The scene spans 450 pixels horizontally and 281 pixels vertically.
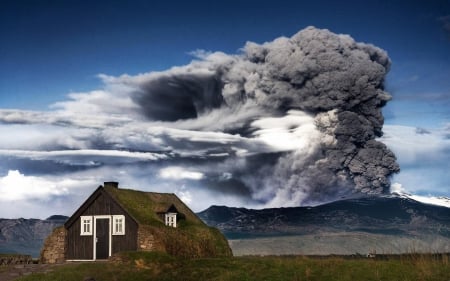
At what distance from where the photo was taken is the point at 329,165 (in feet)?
495

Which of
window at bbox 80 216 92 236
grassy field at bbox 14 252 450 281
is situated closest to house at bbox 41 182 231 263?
window at bbox 80 216 92 236

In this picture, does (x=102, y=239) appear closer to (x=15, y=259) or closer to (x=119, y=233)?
(x=119, y=233)

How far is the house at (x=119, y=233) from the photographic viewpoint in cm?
5106

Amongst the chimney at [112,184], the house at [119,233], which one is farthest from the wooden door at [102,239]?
the chimney at [112,184]

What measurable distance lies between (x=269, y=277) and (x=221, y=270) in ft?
11.2

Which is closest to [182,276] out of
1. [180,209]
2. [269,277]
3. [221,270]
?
[221,270]

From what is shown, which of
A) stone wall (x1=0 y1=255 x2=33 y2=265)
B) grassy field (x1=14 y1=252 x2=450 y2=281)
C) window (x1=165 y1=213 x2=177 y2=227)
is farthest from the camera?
window (x1=165 y1=213 x2=177 y2=227)

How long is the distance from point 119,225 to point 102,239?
1863 mm

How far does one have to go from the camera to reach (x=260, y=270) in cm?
4050

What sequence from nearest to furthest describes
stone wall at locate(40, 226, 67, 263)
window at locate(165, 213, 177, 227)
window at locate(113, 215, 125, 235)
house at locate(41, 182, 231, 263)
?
house at locate(41, 182, 231, 263)
window at locate(113, 215, 125, 235)
stone wall at locate(40, 226, 67, 263)
window at locate(165, 213, 177, 227)

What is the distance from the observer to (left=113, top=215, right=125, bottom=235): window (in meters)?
51.8


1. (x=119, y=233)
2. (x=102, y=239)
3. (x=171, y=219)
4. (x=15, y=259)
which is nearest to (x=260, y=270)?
(x=119, y=233)

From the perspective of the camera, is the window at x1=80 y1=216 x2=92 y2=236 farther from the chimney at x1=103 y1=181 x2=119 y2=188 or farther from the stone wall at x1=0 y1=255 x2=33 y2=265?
the stone wall at x1=0 y1=255 x2=33 y2=265

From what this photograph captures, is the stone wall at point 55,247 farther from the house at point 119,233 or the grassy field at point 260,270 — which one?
the grassy field at point 260,270
